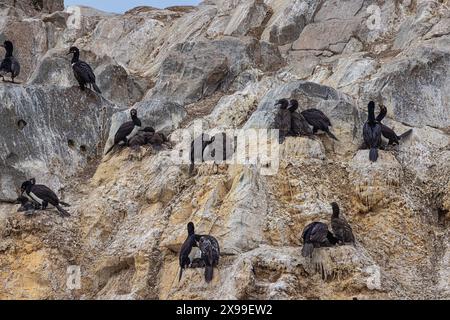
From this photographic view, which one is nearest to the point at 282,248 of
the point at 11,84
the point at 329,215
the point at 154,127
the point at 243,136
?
the point at 329,215

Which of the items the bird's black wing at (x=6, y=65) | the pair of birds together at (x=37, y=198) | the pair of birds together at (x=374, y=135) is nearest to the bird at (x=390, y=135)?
the pair of birds together at (x=374, y=135)

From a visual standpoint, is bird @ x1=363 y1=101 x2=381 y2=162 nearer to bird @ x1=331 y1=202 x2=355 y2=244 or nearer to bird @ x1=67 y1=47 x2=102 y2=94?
bird @ x1=331 y1=202 x2=355 y2=244

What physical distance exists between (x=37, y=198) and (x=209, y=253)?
671cm

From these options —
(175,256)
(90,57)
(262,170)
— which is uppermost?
(90,57)

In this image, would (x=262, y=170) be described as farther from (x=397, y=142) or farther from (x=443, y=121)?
(x=443, y=121)

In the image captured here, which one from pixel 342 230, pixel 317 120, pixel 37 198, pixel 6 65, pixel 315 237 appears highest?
pixel 6 65

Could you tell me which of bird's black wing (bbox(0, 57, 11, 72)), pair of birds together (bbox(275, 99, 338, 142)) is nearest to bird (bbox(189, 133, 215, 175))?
pair of birds together (bbox(275, 99, 338, 142))

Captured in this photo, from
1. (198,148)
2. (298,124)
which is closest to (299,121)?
(298,124)

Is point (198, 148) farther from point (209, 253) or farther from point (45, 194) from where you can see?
point (209, 253)

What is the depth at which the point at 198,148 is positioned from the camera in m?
30.3

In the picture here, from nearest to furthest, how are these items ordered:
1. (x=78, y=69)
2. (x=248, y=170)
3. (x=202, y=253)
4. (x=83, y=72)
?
(x=202, y=253)
(x=248, y=170)
(x=78, y=69)
(x=83, y=72)

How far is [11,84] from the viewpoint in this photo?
3322cm

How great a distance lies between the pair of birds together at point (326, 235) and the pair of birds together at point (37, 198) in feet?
23.9

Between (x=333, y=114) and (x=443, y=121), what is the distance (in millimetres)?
3629
